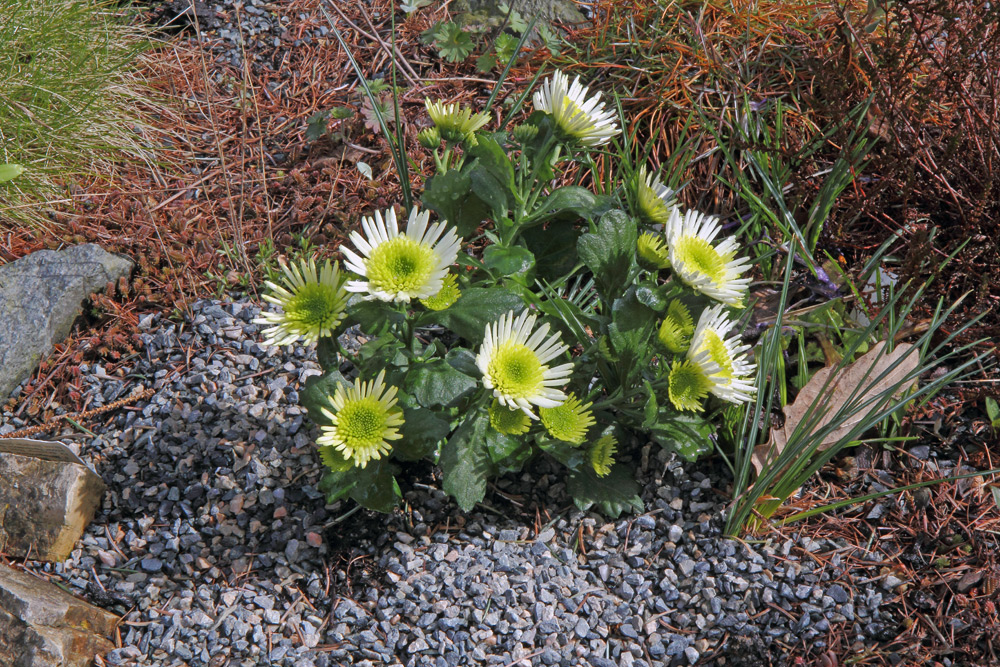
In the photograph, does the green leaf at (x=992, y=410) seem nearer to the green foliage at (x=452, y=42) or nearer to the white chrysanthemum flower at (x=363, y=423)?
the white chrysanthemum flower at (x=363, y=423)

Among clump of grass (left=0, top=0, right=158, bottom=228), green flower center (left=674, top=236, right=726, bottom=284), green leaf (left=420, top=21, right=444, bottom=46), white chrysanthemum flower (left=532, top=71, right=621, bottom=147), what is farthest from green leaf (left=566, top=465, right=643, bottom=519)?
clump of grass (left=0, top=0, right=158, bottom=228)

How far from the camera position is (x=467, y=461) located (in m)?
1.80

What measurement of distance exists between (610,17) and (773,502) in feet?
6.96

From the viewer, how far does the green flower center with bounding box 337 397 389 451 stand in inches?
63.6

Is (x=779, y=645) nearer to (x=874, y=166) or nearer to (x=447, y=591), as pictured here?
(x=447, y=591)

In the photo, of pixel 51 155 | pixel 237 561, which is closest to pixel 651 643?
pixel 237 561

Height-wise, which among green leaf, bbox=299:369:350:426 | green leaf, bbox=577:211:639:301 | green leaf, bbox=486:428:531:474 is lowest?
green leaf, bbox=486:428:531:474

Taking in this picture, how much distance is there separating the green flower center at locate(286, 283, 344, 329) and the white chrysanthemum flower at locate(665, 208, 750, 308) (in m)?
0.75

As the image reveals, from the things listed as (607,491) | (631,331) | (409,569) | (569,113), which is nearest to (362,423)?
(409,569)

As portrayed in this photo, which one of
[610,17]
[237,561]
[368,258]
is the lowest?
[237,561]

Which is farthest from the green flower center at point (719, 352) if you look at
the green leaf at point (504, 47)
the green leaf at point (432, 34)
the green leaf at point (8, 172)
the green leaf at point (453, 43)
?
the green leaf at point (8, 172)

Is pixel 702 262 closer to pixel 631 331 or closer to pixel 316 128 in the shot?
pixel 631 331

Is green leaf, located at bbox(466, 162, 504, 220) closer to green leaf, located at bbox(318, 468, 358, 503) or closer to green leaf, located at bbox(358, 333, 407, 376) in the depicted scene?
green leaf, located at bbox(358, 333, 407, 376)

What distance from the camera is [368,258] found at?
164 centimetres
